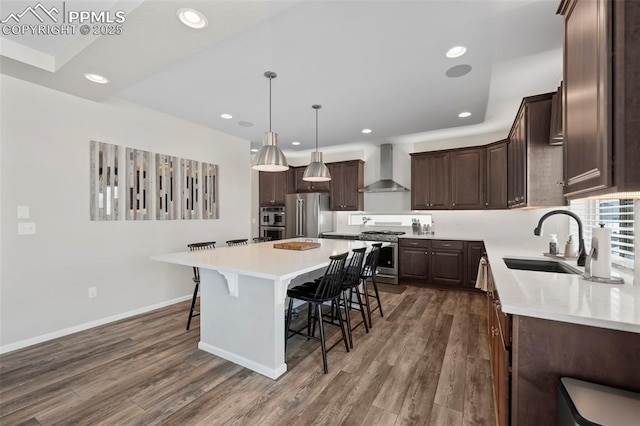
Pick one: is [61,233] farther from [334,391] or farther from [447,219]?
[447,219]

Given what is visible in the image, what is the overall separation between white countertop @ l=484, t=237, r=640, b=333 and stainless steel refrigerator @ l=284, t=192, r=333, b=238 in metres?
→ 4.25

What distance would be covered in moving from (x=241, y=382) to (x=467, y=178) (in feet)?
14.8

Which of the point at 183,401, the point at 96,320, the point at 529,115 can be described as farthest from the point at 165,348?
the point at 529,115

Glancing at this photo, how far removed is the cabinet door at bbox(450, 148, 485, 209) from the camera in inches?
183

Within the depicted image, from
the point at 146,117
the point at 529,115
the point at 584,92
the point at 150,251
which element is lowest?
the point at 150,251

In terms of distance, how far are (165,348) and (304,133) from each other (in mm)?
3658

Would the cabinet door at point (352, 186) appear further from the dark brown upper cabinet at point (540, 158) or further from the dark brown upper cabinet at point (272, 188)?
the dark brown upper cabinet at point (540, 158)

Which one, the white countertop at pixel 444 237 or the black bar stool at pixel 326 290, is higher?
the white countertop at pixel 444 237

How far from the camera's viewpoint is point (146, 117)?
366 cm

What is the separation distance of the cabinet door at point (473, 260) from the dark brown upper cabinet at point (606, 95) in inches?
135

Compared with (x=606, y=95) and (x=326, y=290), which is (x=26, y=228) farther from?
(x=606, y=95)

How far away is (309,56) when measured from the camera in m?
2.41

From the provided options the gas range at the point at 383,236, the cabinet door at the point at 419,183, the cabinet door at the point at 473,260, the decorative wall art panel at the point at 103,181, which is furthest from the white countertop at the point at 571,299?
the decorative wall art panel at the point at 103,181

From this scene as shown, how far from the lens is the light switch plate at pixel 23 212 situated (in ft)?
8.76
